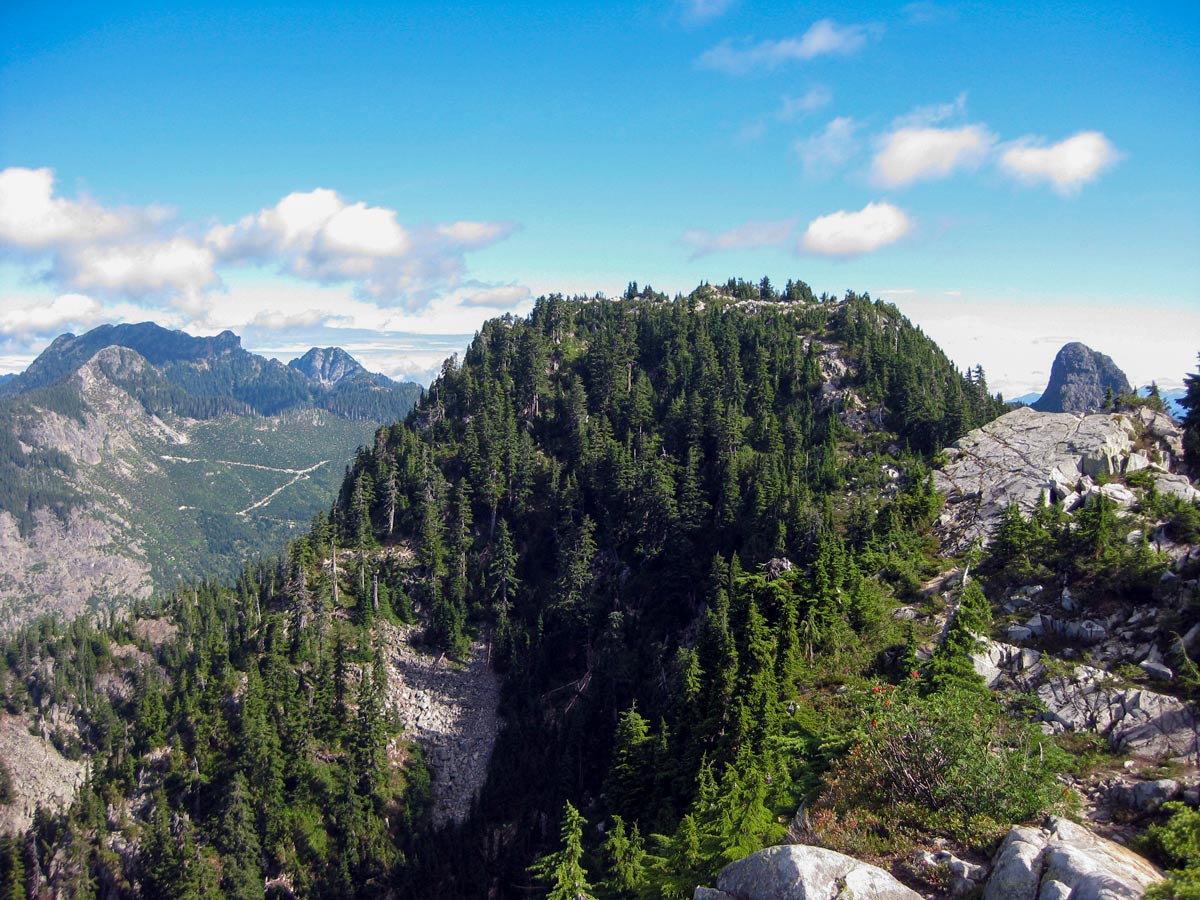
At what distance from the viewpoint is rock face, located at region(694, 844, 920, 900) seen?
1856 centimetres

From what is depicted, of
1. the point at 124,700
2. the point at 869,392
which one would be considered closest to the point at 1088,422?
the point at 869,392

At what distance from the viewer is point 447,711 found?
9369 cm

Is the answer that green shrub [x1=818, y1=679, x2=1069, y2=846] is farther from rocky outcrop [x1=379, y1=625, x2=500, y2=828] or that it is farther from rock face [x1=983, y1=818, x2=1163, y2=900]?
rocky outcrop [x1=379, y1=625, x2=500, y2=828]

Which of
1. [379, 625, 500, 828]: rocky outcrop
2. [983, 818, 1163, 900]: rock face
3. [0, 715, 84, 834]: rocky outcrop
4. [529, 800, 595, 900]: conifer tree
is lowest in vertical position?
[0, 715, 84, 834]: rocky outcrop

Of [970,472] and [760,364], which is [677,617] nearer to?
[970,472]

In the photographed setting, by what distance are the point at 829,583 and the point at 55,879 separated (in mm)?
106459

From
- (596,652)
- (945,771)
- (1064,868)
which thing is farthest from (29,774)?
(1064,868)

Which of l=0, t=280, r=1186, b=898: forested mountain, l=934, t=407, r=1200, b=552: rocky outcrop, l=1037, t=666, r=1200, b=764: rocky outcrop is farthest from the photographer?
l=934, t=407, r=1200, b=552: rocky outcrop

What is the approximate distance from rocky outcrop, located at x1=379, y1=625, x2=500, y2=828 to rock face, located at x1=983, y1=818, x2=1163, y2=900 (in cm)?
7408

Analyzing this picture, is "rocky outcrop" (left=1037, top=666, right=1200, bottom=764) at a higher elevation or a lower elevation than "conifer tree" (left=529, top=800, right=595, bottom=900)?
higher

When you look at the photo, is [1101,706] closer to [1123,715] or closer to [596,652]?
[1123,715]

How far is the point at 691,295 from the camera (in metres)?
194

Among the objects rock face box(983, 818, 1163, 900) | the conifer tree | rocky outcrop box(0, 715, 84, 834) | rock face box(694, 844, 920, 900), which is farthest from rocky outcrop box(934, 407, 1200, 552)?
rocky outcrop box(0, 715, 84, 834)

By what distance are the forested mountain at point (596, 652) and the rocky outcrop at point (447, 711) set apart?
73.3 inches
